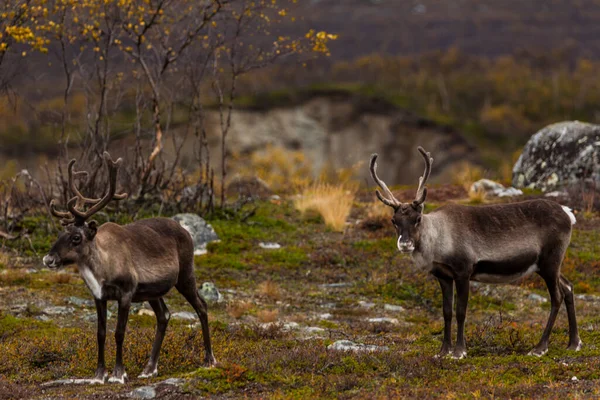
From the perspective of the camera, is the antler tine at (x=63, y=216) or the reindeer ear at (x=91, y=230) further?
the antler tine at (x=63, y=216)

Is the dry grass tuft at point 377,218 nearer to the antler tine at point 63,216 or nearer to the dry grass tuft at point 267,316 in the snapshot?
the dry grass tuft at point 267,316

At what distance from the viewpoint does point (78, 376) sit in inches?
382

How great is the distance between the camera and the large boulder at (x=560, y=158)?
22.5m

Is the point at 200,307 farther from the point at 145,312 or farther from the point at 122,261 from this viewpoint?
the point at 145,312

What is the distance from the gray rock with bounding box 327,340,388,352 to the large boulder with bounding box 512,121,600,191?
13.2m

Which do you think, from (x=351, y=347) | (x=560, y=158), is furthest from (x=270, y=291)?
(x=560, y=158)

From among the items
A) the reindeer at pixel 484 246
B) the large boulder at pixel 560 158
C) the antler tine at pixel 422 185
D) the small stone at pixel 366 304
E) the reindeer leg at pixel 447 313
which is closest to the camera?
the antler tine at pixel 422 185

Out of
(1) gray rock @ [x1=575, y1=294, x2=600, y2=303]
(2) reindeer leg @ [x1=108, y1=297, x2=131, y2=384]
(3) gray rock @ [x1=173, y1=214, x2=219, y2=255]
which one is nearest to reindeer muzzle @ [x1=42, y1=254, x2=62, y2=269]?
(2) reindeer leg @ [x1=108, y1=297, x2=131, y2=384]

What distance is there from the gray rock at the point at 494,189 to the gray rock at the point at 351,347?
11780 millimetres

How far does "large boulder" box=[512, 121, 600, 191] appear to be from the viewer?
22.5 metres

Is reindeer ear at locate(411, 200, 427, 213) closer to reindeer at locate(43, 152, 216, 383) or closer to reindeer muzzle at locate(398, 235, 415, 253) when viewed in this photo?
reindeer muzzle at locate(398, 235, 415, 253)

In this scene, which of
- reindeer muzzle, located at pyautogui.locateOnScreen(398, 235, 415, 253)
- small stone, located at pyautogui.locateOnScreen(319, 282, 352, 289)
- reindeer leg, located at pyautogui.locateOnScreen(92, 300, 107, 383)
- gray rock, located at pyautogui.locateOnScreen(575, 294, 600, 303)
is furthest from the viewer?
small stone, located at pyautogui.locateOnScreen(319, 282, 352, 289)

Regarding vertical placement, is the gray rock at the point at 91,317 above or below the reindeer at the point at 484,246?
below

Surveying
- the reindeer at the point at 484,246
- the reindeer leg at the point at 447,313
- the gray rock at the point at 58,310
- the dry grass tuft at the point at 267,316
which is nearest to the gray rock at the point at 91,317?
the gray rock at the point at 58,310
